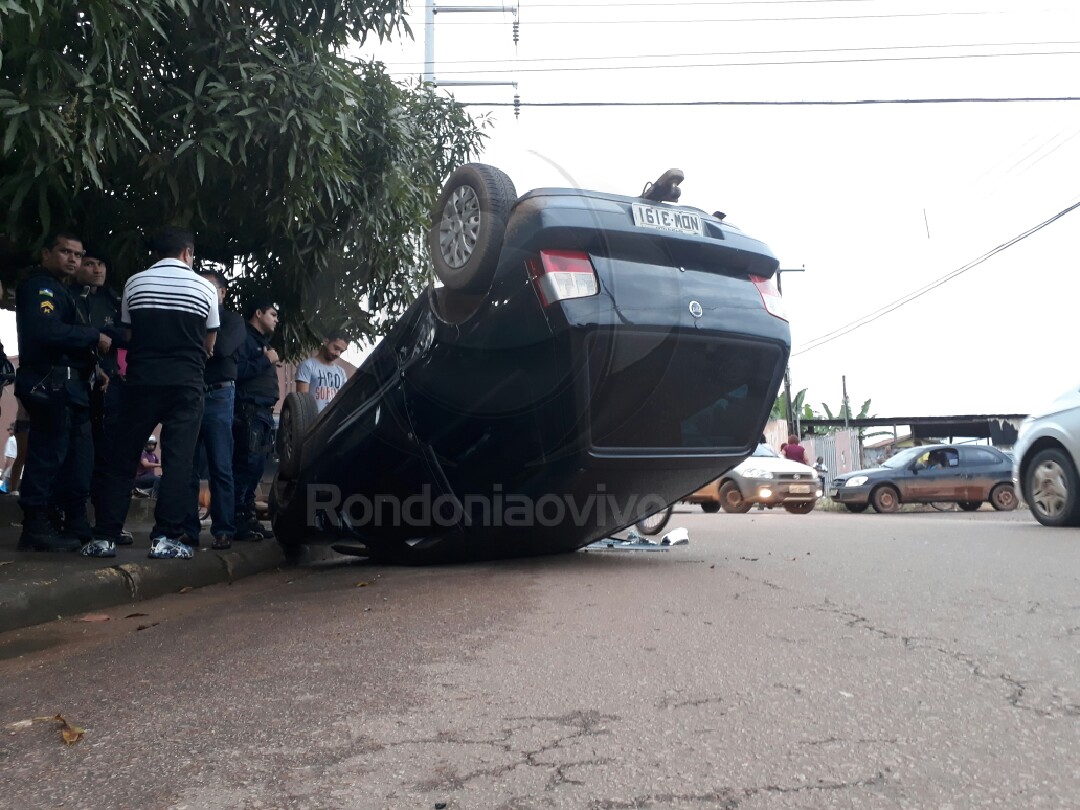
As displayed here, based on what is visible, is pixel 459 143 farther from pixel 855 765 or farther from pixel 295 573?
pixel 855 765

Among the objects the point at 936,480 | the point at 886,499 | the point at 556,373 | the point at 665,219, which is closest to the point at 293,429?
the point at 556,373

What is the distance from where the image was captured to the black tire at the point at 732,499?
51.6 ft

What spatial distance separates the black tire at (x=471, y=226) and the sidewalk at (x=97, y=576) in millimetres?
2104

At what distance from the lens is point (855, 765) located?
6.41 ft

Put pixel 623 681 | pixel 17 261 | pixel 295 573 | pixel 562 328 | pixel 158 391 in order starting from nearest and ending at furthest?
1. pixel 623 681
2. pixel 562 328
3. pixel 158 391
4. pixel 295 573
5. pixel 17 261

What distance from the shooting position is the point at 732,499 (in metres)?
15.8

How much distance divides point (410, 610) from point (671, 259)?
206 centimetres

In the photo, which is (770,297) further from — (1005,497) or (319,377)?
(1005,497)

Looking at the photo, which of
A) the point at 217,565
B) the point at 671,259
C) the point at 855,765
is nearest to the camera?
the point at 855,765

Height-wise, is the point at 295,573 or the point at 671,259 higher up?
the point at 671,259

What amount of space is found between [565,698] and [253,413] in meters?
4.34

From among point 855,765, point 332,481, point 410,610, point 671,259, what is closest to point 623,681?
point 855,765

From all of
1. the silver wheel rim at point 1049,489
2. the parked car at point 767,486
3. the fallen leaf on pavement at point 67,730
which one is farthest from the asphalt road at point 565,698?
the parked car at point 767,486

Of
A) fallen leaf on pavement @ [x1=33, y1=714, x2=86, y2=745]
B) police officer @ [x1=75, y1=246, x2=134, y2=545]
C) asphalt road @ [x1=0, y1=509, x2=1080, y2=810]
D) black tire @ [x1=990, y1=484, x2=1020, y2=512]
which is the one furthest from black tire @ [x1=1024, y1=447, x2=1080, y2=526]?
black tire @ [x1=990, y1=484, x2=1020, y2=512]
